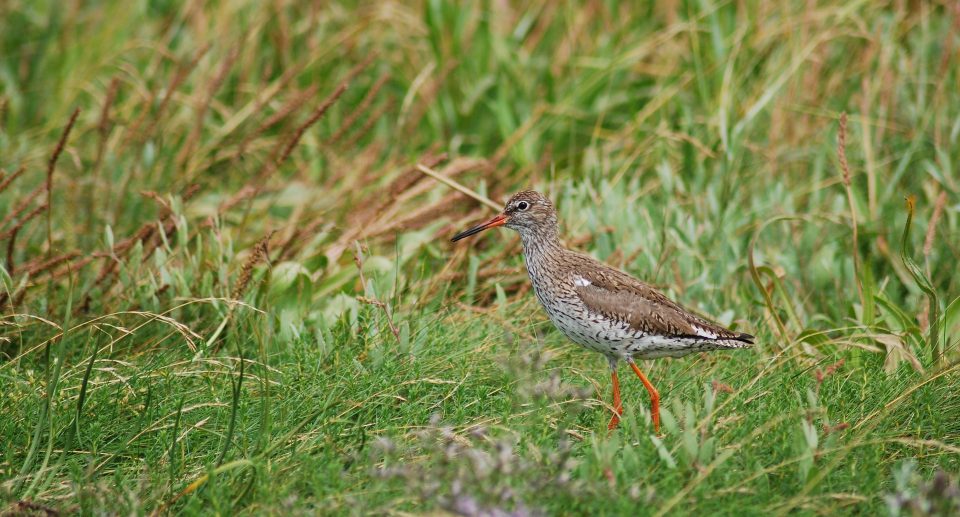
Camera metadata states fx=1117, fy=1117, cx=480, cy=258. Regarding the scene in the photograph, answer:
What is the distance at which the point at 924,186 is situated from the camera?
728 centimetres

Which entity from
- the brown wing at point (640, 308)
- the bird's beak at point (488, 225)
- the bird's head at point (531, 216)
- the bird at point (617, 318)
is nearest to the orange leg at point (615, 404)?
the bird at point (617, 318)

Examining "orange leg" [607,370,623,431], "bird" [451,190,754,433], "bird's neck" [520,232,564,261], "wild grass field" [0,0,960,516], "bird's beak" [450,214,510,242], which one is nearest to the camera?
"wild grass field" [0,0,960,516]

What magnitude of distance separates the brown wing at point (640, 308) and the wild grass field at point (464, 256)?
23cm

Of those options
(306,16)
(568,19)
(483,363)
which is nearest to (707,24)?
(568,19)

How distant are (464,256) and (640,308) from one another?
4.56ft

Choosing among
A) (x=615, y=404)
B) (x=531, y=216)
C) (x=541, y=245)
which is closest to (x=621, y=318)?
(x=615, y=404)

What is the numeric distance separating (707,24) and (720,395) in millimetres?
4008

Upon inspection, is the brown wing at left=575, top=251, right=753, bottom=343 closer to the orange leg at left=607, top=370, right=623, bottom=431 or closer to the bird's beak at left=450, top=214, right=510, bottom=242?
the orange leg at left=607, top=370, right=623, bottom=431

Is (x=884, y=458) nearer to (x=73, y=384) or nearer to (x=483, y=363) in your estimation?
(x=483, y=363)

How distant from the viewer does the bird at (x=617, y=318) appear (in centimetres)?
504

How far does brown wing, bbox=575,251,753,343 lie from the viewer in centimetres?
508

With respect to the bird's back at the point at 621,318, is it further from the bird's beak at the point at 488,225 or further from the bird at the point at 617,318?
the bird's beak at the point at 488,225

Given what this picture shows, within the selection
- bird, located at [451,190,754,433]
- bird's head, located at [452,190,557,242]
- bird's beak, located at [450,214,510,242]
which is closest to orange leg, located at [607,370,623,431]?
bird, located at [451,190,754,433]

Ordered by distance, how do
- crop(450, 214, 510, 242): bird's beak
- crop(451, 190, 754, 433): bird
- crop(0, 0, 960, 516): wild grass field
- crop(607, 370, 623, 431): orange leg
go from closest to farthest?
crop(0, 0, 960, 516): wild grass field, crop(607, 370, 623, 431): orange leg, crop(451, 190, 754, 433): bird, crop(450, 214, 510, 242): bird's beak
